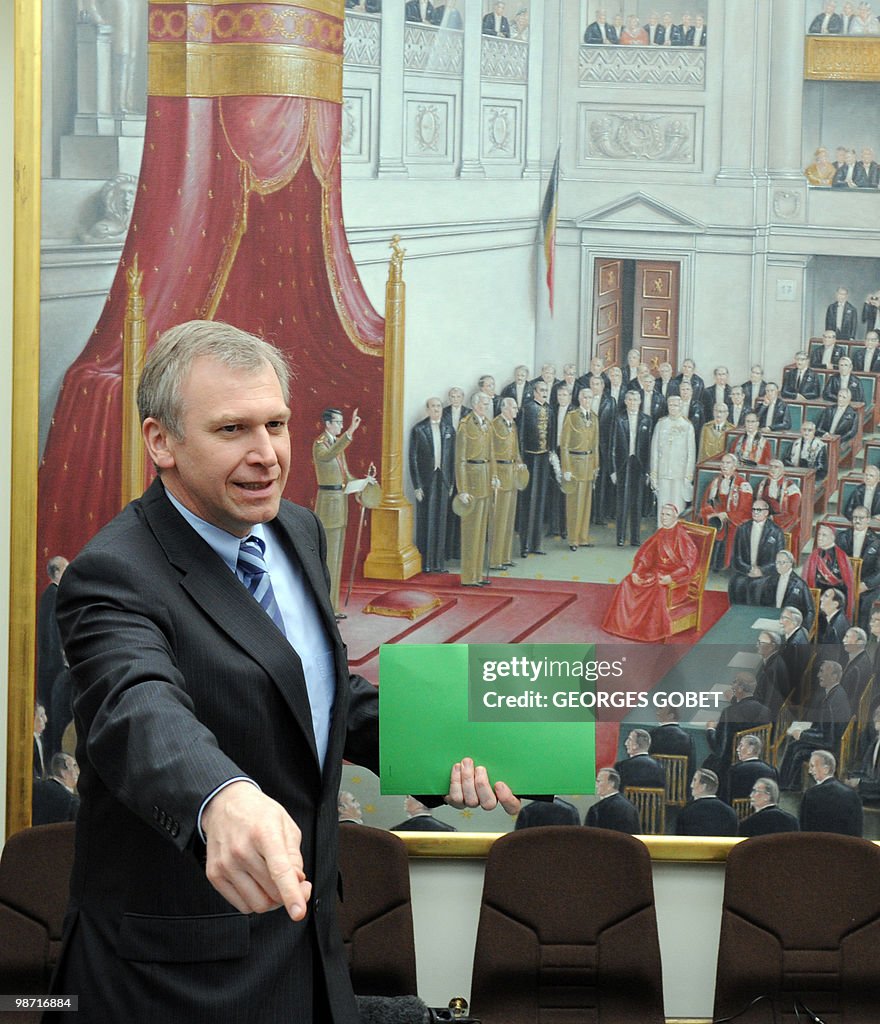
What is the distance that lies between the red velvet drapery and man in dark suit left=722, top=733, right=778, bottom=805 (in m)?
1.61

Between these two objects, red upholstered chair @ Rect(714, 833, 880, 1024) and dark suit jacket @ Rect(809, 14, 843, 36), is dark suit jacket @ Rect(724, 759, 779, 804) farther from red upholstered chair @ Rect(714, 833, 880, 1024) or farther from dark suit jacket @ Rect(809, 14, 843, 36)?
dark suit jacket @ Rect(809, 14, 843, 36)

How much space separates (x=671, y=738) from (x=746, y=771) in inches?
10.7

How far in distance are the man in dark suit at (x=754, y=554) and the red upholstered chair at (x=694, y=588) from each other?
0.09 m

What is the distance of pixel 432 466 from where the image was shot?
3.90 meters

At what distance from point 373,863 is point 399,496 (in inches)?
46.4

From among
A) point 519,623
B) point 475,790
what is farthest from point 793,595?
point 475,790

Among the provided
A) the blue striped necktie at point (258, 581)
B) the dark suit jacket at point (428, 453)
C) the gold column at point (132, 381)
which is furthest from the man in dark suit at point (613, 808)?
the blue striped necktie at point (258, 581)

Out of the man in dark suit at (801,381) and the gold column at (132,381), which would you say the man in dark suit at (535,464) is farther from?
the gold column at (132,381)

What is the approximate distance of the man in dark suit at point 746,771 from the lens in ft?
12.6

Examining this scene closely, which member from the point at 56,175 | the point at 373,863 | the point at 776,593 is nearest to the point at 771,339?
the point at 776,593

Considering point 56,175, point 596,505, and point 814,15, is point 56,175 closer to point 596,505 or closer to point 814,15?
point 596,505

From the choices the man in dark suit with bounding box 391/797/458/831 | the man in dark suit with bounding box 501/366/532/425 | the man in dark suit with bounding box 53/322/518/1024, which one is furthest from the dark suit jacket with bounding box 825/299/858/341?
the man in dark suit with bounding box 53/322/518/1024

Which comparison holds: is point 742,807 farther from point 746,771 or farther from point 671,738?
point 671,738

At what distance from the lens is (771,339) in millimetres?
3850
